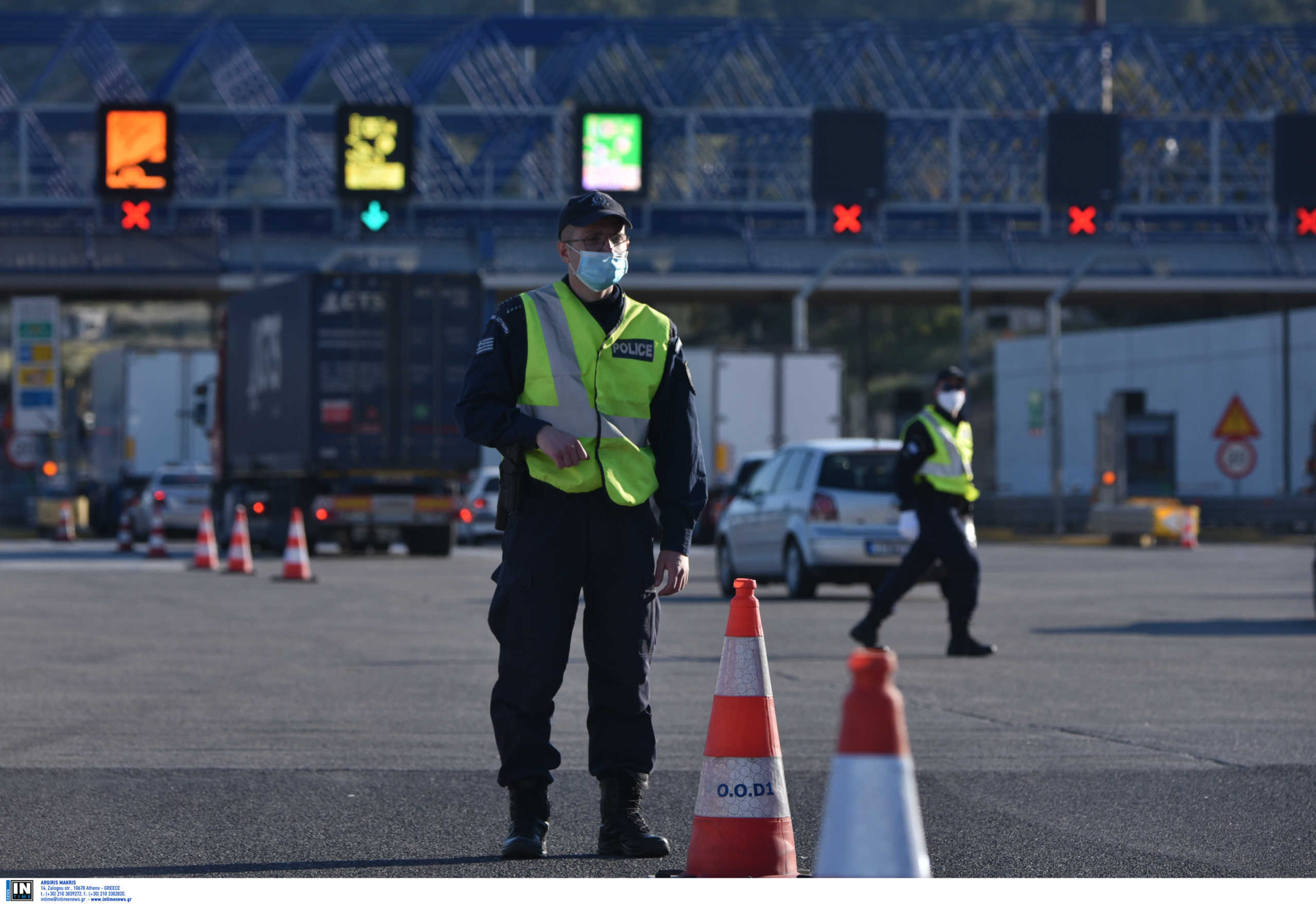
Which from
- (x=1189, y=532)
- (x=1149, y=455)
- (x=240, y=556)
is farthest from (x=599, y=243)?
(x=1149, y=455)

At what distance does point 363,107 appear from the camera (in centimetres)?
3669

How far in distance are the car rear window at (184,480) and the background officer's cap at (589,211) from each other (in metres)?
32.5

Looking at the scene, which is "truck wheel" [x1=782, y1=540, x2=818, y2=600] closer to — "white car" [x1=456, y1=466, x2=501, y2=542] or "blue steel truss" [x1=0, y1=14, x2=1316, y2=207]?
"white car" [x1=456, y1=466, x2=501, y2=542]

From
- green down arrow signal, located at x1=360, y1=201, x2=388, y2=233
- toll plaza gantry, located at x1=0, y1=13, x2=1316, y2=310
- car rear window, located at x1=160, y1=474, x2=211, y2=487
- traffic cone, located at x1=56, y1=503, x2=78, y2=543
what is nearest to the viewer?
green down arrow signal, located at x1=360, y1=201, x2=388, y2=233

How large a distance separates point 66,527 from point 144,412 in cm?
338

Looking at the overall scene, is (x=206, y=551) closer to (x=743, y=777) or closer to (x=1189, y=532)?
(x=1189, y=532)

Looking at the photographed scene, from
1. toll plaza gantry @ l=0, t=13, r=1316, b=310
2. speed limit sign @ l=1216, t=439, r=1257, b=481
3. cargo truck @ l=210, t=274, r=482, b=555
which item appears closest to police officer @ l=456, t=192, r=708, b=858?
cargo truck @ l=210, t=274, r=482, b=555

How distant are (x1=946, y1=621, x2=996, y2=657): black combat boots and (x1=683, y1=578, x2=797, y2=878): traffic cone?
27.0 ft

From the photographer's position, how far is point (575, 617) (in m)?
6.38

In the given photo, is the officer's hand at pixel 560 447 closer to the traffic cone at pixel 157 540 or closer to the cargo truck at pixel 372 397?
the cargo truck at pixel 372 397

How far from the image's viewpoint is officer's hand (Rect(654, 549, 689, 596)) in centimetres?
654

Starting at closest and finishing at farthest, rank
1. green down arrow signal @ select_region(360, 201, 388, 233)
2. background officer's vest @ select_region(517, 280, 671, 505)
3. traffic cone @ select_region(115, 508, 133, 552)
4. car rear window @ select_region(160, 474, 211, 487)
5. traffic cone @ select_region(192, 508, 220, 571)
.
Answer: background officer's vest @ select_region(517, 280, 671, 505) < traffic cone @ select_region(192, 508, 220, 571) < green down arrow signal @ select_region(360, 201, 388, 233) < traffic cone @ select_region(115, 508, 133, 552) < car rear window @ select_region(160, 474, 211, 487)

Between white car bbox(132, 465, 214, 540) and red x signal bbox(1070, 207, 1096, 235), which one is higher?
red x signal bbox(1070, 207, 1096, 235)

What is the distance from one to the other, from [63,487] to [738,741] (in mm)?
42608
